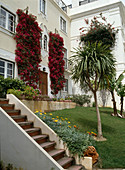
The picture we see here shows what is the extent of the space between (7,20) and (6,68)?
3.22 meters

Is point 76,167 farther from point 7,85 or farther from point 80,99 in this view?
point 80,99

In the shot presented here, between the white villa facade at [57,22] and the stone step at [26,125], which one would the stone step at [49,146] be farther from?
the white villa facade at [57,22]

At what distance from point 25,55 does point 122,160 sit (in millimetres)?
9229

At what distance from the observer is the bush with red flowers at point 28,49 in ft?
38.8

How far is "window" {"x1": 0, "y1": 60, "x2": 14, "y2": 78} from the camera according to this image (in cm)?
1069

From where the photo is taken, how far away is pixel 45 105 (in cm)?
1053

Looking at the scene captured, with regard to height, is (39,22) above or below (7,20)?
above

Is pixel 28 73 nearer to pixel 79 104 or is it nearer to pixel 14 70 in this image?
pixel 14 70

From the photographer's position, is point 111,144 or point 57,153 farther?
point 111,144

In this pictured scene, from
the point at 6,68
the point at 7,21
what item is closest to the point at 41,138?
the point at 6,68

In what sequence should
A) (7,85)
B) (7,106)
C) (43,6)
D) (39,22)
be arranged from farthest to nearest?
(43,6)
(39,22)
(7,85)
(7,106)

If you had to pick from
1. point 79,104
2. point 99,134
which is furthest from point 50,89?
point 99,134

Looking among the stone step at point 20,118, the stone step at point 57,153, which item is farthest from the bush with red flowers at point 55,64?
the stone step at point 57,153

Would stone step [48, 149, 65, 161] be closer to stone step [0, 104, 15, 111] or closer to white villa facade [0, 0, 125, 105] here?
stone step [0, 104, 15, 111]
